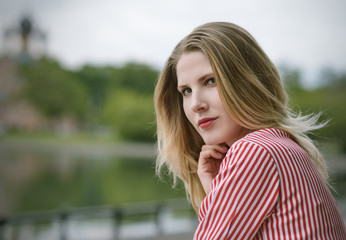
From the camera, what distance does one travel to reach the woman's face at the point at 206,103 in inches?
44.3

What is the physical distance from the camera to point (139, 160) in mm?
37562

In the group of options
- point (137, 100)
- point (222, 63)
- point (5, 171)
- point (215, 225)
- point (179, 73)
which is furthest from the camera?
point (137, 100)

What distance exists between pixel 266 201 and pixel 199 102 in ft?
1.32

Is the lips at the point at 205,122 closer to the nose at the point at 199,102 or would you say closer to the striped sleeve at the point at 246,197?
the nose at the point at 199,102

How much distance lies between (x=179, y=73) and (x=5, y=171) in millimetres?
32775

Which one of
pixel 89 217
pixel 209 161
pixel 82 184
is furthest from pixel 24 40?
pixel 209 161

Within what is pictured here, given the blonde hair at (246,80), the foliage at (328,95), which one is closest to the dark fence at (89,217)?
the blonde hair at (246,80)

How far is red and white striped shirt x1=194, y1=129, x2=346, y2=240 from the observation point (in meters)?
0.86

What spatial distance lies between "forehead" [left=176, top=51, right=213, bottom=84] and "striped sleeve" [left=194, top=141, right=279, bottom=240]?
345mm

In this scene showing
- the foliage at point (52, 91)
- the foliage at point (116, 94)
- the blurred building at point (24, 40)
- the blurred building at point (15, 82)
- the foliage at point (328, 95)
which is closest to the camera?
the foliage at point (328, 95)

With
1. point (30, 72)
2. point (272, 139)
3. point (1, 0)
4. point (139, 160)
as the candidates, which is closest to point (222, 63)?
point (272, 139)

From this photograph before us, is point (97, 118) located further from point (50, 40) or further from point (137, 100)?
point (50, 40)

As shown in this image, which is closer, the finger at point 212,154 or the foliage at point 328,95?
the finger at point 212,154

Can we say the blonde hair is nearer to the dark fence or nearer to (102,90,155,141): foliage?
the dark fence
